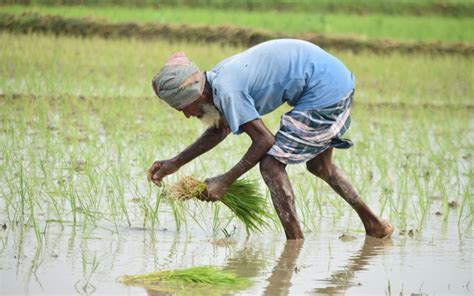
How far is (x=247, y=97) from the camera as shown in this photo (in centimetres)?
→ 396

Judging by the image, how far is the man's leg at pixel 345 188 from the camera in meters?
4.51

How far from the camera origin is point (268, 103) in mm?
4133

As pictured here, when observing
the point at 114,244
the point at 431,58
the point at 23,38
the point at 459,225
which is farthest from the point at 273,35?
the point at 114,244

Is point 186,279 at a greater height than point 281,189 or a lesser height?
lesser

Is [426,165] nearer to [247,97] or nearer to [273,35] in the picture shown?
[247,97]

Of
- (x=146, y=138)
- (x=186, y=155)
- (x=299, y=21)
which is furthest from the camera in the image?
(x=299, y=21)

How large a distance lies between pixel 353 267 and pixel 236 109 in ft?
2.71

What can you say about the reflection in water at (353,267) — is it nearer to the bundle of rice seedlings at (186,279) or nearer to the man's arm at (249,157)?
the bundle of rice seedlings at (186,279)

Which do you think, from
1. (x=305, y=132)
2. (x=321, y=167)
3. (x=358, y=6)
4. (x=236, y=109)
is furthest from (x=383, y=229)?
(x=358, y=6)

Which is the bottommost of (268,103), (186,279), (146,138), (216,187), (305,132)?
(186,279)

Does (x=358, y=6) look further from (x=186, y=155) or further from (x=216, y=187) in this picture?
(x=216, y=187)

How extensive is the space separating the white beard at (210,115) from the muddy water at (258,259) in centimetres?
56

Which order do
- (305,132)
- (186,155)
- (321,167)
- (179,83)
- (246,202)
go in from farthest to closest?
(321,167)
(246,202)
(186,155)
(305,132)
(179,83)

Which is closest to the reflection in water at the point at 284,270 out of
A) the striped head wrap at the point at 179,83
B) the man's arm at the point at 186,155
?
the man's arm at the point at 186,155
